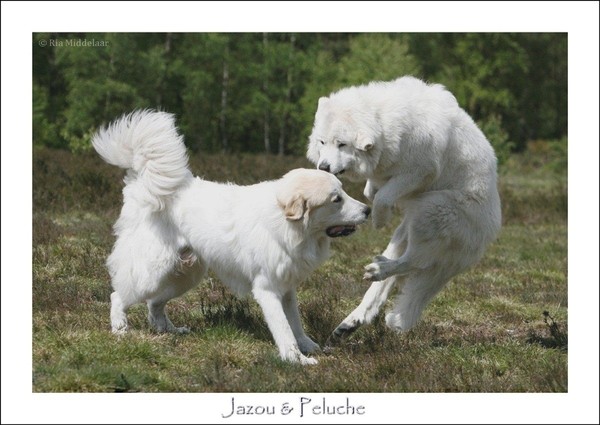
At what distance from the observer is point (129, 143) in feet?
21.5

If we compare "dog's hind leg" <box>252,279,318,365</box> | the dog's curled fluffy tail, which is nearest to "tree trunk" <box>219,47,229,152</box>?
the dog's curled fluffy tail

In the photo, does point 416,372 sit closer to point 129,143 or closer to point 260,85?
point 129,143

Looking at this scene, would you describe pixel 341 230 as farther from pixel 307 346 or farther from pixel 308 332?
pixel 308 332

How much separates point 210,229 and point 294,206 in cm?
85

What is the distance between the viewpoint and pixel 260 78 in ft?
85.8

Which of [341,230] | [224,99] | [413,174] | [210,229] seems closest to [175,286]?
[210,229]

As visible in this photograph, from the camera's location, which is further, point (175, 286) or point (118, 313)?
point (175, 286)

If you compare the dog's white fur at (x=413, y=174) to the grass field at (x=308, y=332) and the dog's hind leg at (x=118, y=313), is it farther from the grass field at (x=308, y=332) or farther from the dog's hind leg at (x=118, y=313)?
the dog's hind leg at (x=118, y=313)

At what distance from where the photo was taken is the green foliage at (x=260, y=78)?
1720 centimetres

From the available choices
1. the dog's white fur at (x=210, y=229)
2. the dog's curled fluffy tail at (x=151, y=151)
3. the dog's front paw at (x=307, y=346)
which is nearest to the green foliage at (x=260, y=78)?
the dog's curled fluffy tail at (x=151, y=151)

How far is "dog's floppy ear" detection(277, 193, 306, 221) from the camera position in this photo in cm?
571

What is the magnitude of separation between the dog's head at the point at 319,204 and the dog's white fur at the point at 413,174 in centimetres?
42

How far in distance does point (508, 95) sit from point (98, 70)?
2420 cm

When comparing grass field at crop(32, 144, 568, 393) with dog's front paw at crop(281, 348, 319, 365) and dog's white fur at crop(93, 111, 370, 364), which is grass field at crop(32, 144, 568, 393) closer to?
dog's front paw at crop(281, 348, 319, 365)
